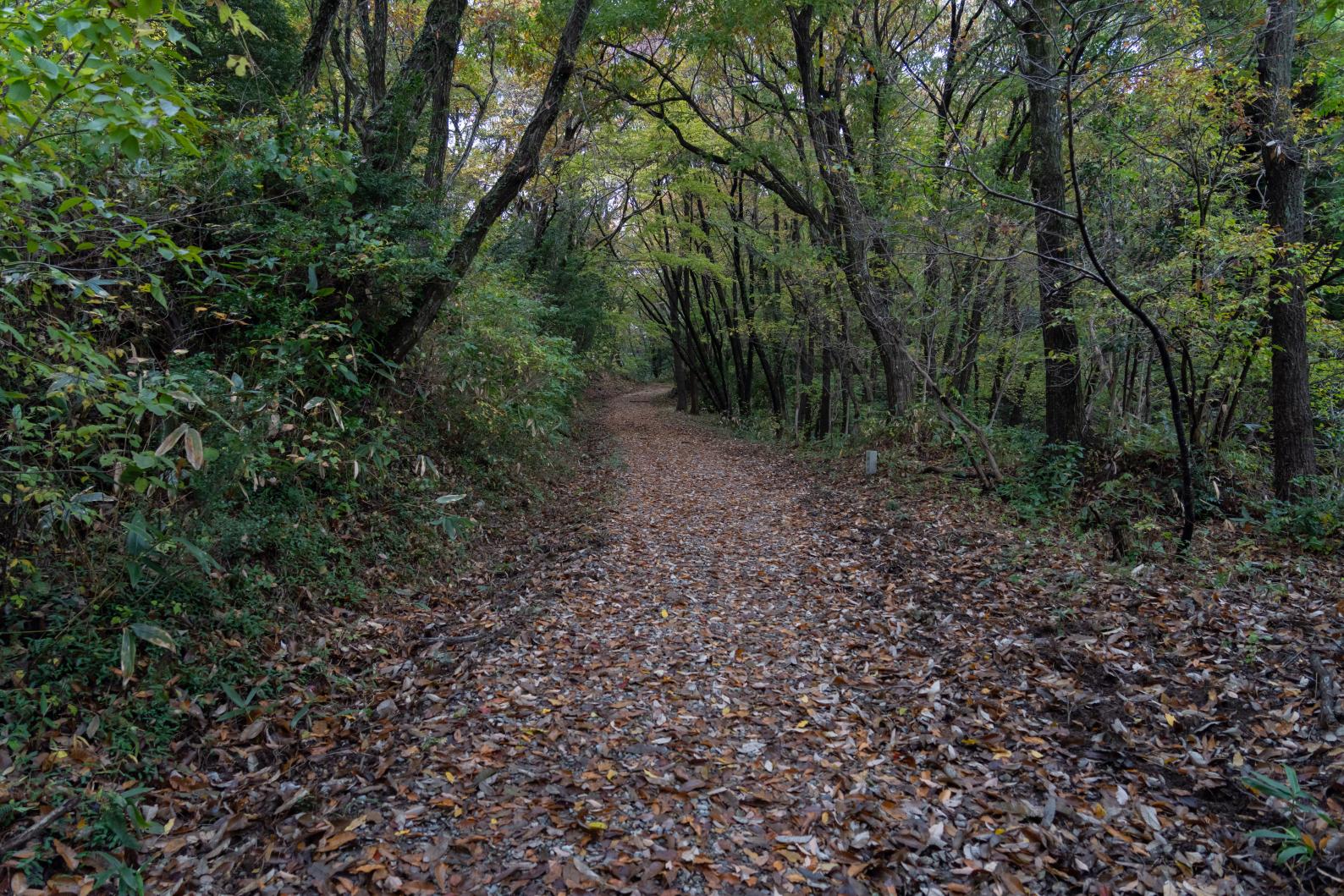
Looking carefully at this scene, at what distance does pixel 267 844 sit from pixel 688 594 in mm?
3731

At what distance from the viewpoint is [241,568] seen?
4.36 metres

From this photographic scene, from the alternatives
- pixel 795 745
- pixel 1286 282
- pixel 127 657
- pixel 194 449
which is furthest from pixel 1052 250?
pixel 127 657

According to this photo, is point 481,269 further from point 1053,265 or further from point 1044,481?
point 1044,481

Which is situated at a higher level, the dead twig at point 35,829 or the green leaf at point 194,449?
the green leaf at point 194,449

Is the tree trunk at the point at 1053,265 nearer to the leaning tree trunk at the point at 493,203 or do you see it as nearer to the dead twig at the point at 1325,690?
the dead twig at the point at 1325,690

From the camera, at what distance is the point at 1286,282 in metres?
6.75

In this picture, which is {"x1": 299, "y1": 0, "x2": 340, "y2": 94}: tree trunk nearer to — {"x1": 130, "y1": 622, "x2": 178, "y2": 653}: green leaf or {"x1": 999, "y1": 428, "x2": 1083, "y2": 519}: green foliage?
{"x1": 130, "y1": 622, "x2": 178, "y2": 653}: green leaf

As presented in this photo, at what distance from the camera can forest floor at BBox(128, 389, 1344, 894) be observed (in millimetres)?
2873

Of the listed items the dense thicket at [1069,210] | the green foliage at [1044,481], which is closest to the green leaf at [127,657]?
the dense thicket at [1069,210]

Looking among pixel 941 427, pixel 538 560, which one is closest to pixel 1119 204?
pixel 941 427

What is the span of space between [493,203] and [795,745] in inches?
228

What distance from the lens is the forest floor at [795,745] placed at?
2873mm

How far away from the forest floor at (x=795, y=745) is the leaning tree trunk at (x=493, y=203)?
275 cm

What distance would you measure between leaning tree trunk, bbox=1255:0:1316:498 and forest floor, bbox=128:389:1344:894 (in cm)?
234
